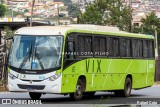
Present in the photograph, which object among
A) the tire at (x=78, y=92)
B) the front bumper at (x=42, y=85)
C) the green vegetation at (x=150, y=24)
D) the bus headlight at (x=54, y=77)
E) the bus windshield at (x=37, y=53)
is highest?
the bus windshield at (x=37, y=53)

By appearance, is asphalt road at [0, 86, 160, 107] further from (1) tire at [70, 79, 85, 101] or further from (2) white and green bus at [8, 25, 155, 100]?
(2) white and green bus at [8, 25, 155, 100]

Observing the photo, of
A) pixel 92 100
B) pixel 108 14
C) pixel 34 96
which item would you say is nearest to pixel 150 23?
pixel 108 14

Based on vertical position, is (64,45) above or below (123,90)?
above

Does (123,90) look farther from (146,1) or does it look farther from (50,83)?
(146,1)

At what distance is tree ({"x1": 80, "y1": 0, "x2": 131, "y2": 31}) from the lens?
72.9 metres

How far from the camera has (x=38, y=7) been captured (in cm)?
16425

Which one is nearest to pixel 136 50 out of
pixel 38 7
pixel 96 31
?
pixel 96 31

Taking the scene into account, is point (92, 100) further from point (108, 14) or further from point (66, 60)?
point (108, 14)

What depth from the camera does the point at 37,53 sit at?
24.0 meters

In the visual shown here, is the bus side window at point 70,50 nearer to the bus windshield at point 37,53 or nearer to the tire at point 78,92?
the bus windshield at point 37,53

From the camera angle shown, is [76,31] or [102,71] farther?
[102,71]

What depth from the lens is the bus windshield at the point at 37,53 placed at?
23984mm

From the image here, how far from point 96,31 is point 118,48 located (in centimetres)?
222

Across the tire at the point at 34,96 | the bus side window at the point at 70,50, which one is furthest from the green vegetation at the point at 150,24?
the bus side window at the point at 70,50
